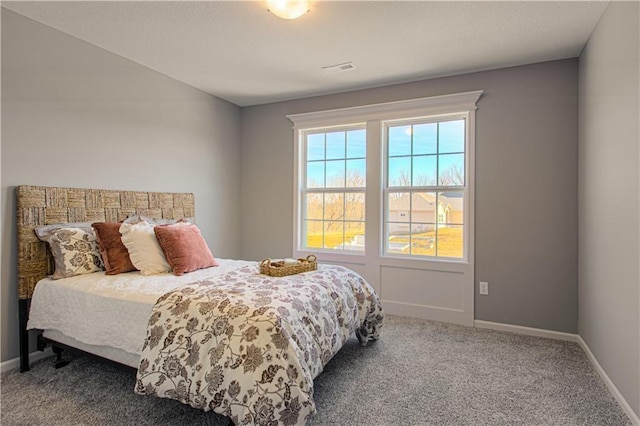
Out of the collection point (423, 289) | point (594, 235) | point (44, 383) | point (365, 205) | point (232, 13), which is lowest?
point (44, 383)

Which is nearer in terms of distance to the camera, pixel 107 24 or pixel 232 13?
pixel 232 13

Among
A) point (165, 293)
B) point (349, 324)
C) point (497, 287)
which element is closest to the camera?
point (165, 293)

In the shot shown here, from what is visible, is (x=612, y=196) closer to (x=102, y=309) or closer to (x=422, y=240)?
(x=422, y=240)

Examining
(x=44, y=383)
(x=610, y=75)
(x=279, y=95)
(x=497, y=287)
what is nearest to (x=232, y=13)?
(x=279, y=95)

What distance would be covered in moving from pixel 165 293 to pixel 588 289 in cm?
314

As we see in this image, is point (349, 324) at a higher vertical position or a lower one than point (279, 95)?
lower

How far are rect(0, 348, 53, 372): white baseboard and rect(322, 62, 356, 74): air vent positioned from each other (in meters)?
3.37

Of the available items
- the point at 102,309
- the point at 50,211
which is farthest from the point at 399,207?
the point at 50,211

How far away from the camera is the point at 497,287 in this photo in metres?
3.23

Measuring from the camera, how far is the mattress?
1951 millimetres

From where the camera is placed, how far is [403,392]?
210 cm

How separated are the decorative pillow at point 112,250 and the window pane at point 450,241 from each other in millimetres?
2878

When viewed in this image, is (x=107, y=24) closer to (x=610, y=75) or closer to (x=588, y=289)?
(x=610, y=75)

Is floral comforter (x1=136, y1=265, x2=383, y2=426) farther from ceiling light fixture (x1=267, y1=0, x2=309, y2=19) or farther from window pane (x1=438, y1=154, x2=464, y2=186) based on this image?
window pane (x1=438, y1=154, x2=464, y2=186)
